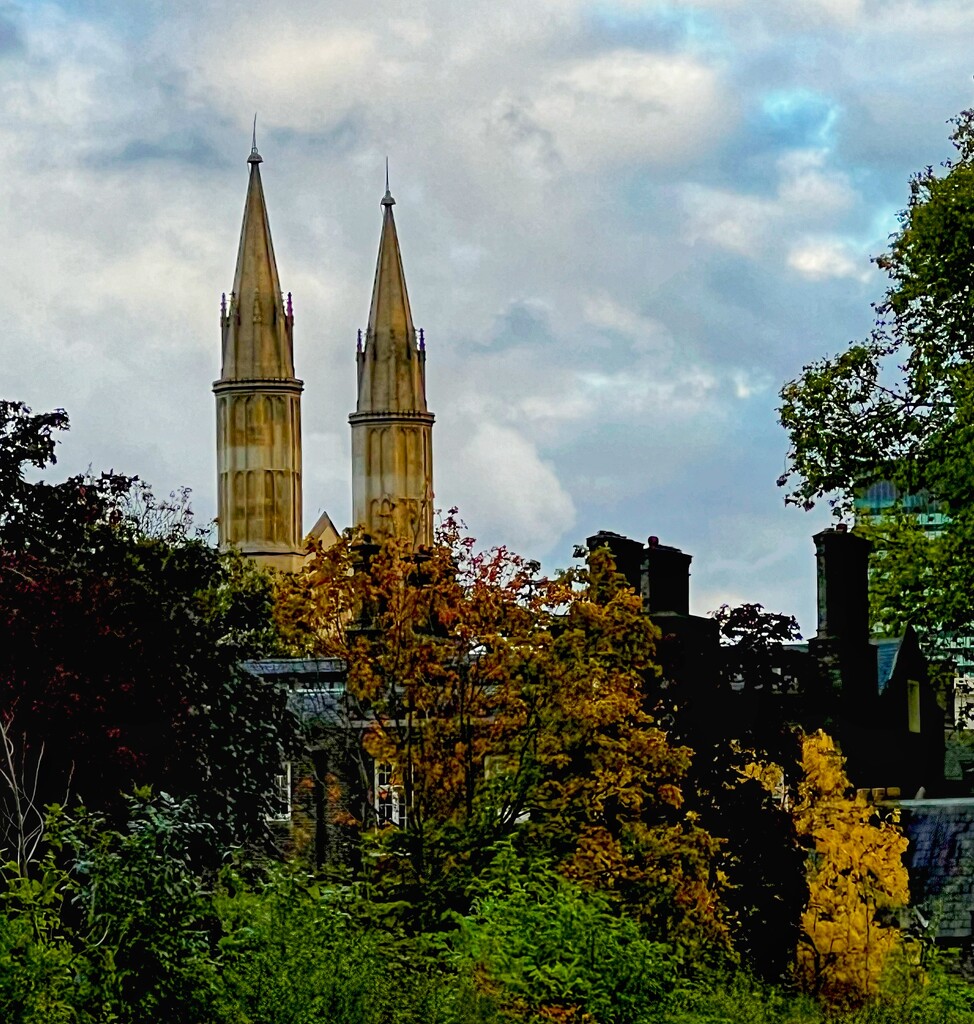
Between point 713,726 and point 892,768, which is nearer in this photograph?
point 713,726

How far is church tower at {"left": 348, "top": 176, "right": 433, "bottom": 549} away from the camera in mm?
125938

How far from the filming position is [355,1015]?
20766mm

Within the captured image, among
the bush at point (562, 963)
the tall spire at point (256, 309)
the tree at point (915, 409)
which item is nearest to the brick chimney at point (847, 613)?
the tree at point (915, 409)

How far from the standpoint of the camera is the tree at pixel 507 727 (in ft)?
95.6

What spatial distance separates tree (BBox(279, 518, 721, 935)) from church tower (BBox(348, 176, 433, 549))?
307 feet

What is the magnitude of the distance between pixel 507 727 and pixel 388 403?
97058 mm

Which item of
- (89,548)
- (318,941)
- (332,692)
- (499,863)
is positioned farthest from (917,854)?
(318,941)

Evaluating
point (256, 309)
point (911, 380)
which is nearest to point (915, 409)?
point (911, 380)

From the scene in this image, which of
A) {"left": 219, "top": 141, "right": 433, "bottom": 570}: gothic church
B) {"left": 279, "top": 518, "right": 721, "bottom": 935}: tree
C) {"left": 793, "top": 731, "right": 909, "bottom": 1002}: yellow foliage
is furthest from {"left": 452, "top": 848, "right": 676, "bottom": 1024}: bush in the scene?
{"left": 219, "top": 141, "right": 433, "bottom": 570}: gothic church

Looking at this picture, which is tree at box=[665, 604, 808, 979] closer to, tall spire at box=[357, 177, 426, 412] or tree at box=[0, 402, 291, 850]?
tree at box=[0, 402, 291, 850]

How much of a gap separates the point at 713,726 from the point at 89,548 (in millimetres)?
8729

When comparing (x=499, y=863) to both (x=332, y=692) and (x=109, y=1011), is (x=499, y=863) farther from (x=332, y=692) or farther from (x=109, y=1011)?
(x=332, y=692)

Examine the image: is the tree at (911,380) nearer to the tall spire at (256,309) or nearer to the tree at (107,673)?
the tree at (107,673)

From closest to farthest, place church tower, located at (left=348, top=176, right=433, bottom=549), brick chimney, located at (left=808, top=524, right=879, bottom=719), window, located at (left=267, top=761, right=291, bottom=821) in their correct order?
window, located at (left=267, top=761, right=291, bottom=821)
brick chimney, located at (left=808, top=524, right=879, bottom=719)
church tower, located at (left=348, top=176, right=433, bottom=549)
